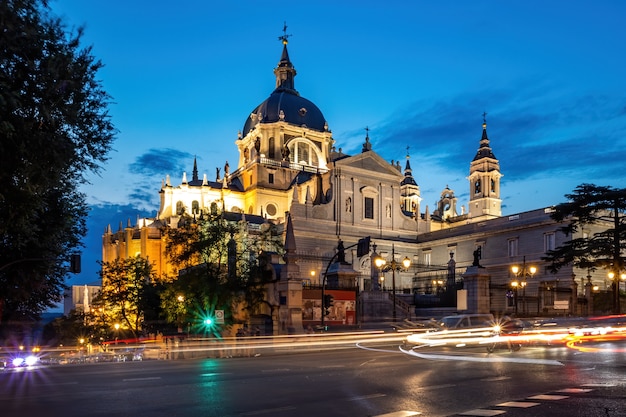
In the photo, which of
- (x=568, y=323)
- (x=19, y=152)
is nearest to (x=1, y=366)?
(x=19, y=152)

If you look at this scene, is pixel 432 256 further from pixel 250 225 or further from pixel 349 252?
pixel 250 225

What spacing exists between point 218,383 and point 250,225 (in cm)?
5667

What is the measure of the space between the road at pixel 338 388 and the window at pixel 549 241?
45.6 meters

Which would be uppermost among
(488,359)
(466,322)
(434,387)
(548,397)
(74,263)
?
(74,263)

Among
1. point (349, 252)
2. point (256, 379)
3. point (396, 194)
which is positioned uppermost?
point (396, 194)

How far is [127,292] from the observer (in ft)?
187

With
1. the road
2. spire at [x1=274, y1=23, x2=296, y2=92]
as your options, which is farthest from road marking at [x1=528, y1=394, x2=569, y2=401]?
spire at [x1=274, y1=23, x2=296, y2=92]

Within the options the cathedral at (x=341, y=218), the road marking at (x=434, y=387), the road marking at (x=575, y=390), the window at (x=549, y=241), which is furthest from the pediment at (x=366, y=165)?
the road marking at (x=575, y=390)

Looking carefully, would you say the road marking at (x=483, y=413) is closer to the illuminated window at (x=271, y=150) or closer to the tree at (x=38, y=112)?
the tree at (x=38, y=112)

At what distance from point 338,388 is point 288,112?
82550mm

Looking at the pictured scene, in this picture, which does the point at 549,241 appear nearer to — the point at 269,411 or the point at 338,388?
the point at 338,388

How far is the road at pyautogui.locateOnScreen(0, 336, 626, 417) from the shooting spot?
33.5 ft

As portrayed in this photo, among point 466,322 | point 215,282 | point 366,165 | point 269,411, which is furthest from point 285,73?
point 269,411

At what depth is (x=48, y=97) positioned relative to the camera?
1216 centimetres
